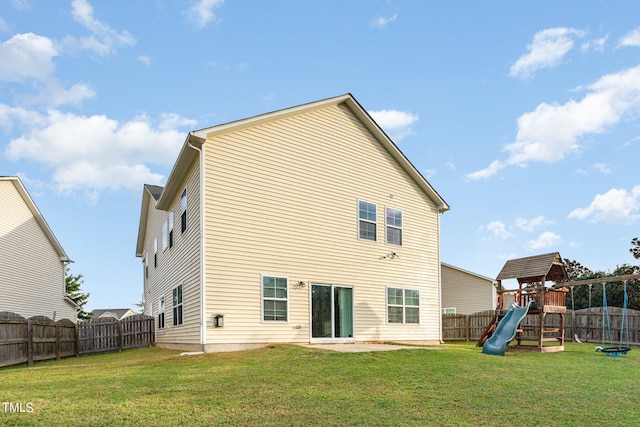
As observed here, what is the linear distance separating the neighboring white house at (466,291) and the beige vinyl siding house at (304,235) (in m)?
10.9

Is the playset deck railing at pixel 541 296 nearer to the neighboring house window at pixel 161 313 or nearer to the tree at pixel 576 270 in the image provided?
the neighboring house window at pixel 161 313

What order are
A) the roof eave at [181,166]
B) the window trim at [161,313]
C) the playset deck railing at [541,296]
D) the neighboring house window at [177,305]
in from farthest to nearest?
1. the window trim at [161,313]
2. the playset deck railing at [541,296]
3. the neighboring house window at [177,305]
4. the roof eave at [181,166]

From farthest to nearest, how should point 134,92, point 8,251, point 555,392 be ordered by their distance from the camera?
point 8,251 < point 134,92 < point 555,392

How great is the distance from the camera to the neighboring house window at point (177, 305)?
16095mm

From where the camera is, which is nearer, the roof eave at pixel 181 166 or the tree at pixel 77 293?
the roof eave at pixel 181 166

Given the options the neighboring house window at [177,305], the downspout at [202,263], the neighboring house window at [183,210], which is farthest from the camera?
the neighboring house window at [177,305]

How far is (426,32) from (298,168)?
220 inches

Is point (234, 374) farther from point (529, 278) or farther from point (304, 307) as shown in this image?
point (529, 278)

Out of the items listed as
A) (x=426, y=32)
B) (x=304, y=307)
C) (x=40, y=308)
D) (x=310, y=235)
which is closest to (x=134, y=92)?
(x=310, y=235)

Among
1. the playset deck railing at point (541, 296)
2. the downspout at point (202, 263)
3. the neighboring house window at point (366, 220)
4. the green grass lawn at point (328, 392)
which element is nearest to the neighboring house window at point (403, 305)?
the neighboring house window at point (366, 220)

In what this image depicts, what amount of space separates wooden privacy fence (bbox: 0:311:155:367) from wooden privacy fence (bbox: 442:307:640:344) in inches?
566

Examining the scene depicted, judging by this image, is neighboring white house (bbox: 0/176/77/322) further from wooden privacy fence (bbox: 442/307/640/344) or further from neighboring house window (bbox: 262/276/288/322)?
wooden privacy fence (bbox: 442/307/640/344)

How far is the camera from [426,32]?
15547mm

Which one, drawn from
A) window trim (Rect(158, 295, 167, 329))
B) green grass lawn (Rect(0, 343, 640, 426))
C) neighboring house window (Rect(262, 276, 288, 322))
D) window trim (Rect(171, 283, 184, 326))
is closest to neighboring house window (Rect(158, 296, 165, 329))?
window trim (Rect(158, 295, 167, 329))
